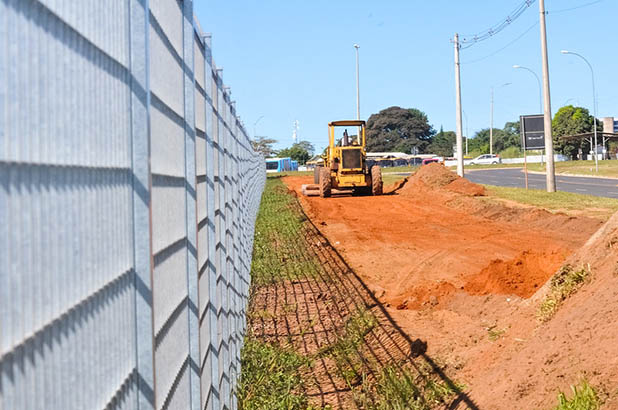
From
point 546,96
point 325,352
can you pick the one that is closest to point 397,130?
point 546,96

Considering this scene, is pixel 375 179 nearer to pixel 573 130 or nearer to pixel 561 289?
pixel 561 289

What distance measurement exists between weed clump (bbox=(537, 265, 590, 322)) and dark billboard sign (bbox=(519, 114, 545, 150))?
24998mm

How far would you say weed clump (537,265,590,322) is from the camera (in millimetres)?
7406

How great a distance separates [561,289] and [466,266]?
7.08 m

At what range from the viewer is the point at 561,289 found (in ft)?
25.2

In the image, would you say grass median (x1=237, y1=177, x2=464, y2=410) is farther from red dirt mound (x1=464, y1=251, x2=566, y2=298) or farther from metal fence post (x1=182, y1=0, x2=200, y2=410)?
metal fence post (x1=182, y1=0, x2=200, y2=410)

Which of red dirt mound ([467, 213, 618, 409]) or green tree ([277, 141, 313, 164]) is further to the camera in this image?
green tree ([277, 141, 313, 164])

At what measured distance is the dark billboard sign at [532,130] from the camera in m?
32.0

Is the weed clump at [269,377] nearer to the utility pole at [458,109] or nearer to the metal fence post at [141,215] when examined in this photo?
the metal fence post at [141,215]

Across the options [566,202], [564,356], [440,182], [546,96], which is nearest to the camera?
[564,356]

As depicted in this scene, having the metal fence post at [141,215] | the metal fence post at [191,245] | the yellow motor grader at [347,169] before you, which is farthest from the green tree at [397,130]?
→ the metal fence post at [141,215]

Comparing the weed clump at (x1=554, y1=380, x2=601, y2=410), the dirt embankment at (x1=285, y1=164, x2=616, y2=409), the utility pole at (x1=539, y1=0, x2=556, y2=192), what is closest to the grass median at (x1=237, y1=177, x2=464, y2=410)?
the dirt embankment at (x1=285, y1=164, x2=616, y2=409)

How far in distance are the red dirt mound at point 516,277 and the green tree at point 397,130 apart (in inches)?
5101

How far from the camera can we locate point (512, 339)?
7.37 metres
